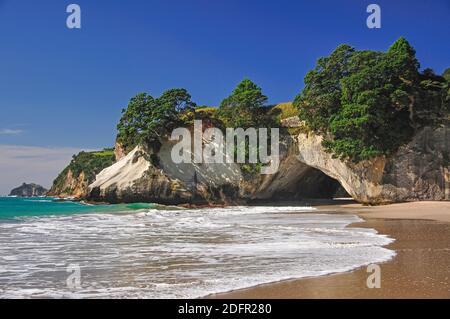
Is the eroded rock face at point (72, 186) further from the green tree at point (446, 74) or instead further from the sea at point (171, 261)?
the sea at point (171, 261)

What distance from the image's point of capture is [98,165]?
7456 centimetres

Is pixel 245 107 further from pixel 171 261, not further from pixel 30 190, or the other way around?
pixel 30 190

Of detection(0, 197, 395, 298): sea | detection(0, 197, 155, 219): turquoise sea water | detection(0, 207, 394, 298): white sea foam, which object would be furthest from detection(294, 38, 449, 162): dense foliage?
detection(0, 197, 155, 219): turquoise sea water

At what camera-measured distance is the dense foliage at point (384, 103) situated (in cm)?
2481

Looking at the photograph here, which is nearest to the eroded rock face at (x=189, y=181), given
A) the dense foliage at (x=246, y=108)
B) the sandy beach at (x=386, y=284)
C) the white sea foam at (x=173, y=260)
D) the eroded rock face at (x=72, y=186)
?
the dense foliage at (x=246, y=108)

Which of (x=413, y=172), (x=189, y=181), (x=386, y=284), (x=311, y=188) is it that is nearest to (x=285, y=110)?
(x=311, y=188)

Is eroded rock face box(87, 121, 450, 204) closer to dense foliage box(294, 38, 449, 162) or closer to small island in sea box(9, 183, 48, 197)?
dense foliage box(294, 38, 449, 162)

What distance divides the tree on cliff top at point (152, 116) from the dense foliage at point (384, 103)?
13686 millimetres

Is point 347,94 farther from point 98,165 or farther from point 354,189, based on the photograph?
point 98,165

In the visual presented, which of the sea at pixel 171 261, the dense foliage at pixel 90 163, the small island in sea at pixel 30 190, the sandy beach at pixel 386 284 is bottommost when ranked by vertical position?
the small island in sea at pixel 30 190

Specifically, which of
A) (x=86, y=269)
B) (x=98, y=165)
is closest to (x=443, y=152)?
(x=86, y=269)

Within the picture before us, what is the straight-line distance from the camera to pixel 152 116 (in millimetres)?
33750

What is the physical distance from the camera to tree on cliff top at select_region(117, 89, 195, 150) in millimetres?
33656

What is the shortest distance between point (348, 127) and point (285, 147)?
7.95 metres
